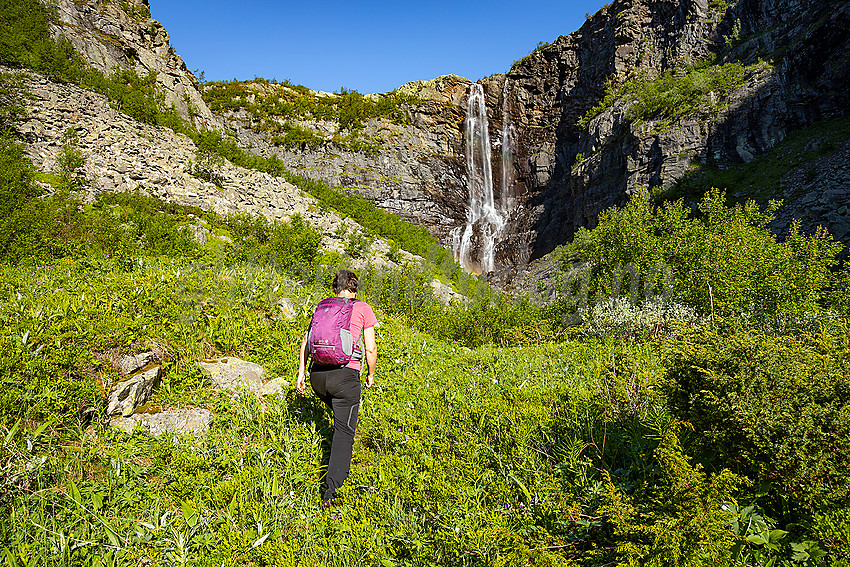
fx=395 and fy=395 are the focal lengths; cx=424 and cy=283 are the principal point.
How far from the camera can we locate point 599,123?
28.2 m

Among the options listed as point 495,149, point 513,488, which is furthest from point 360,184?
point 513,488

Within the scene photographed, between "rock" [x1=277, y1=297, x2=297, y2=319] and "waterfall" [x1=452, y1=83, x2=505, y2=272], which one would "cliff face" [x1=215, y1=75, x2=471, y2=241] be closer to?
"waterfall" [x1=452, y1=83, x2=505, y2=272]

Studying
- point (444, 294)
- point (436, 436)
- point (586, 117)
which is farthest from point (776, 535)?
point (586, 117)

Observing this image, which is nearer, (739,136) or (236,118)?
(739,136)

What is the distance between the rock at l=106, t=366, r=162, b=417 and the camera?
3904 mm

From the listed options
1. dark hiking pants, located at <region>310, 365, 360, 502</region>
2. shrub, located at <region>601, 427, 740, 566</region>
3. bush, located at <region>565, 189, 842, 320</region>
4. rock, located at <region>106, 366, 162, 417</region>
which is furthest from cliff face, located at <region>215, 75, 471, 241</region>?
shrub, located at <region>601, 427, 740, 566</region>

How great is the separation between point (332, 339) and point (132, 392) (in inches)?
95.7

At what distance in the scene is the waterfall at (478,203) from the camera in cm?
2914

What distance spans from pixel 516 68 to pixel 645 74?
10419 millimetres

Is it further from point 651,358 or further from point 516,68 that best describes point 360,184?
point 651,358

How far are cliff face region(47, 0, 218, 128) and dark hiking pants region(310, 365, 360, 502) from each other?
2027cm

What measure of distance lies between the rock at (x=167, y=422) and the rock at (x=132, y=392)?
3.7 inches

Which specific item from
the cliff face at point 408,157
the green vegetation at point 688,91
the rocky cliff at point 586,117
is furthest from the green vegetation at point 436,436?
the cliff face at point 408,157

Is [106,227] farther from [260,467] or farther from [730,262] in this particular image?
[730,262]
